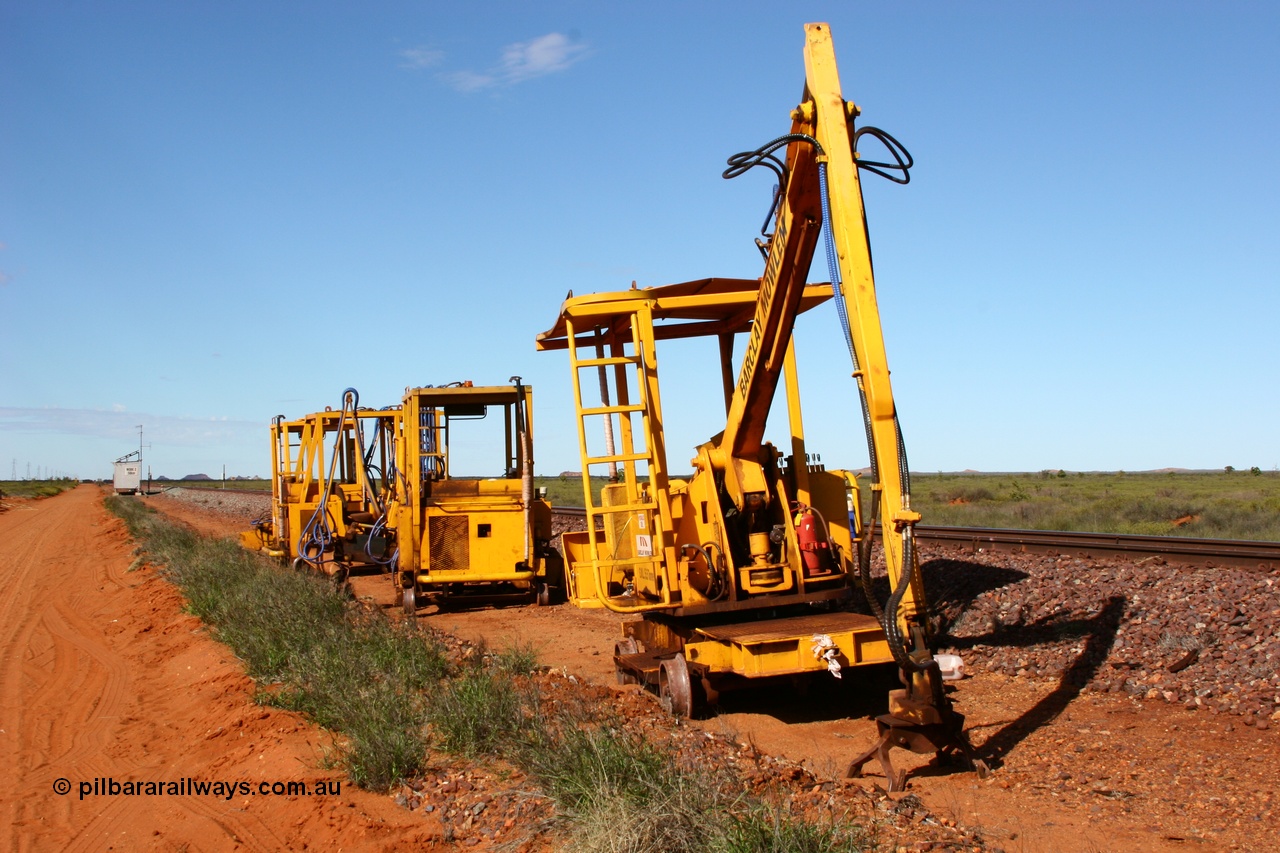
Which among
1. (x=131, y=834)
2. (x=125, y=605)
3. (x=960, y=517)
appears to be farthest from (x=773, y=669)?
(x=960, y=517)

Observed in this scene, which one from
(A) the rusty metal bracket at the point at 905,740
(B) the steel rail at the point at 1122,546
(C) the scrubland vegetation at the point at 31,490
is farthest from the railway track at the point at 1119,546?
(C) the scrubland vegetation at the point at 31,490

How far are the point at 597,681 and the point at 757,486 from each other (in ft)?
8.48

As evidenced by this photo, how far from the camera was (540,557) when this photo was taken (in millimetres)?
14406

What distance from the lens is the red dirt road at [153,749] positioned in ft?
18.4

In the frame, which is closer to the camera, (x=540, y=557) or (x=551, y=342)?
(x=551, y=342)

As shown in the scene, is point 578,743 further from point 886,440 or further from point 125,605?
point 125,605

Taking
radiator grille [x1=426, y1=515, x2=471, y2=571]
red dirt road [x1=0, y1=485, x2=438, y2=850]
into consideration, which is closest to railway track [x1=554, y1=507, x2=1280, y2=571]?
radiator grille [x1=426, y1=515, x2=471, y2=571]

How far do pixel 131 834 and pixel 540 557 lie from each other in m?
8.81

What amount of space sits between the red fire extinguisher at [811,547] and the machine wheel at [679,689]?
4.00ft

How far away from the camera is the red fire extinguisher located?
8.08 m

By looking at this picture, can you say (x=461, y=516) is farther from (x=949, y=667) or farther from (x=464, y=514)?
(x=949, y=667)

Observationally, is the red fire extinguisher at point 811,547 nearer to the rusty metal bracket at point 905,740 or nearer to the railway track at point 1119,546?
the rusty metal bracket at point 905,740

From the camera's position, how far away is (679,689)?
25.0 feet

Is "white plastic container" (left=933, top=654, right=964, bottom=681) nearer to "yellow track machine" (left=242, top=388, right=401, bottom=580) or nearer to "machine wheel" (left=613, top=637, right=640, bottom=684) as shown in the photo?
"machine wheel" (left=613, top=637, right=640, bottom=684)
